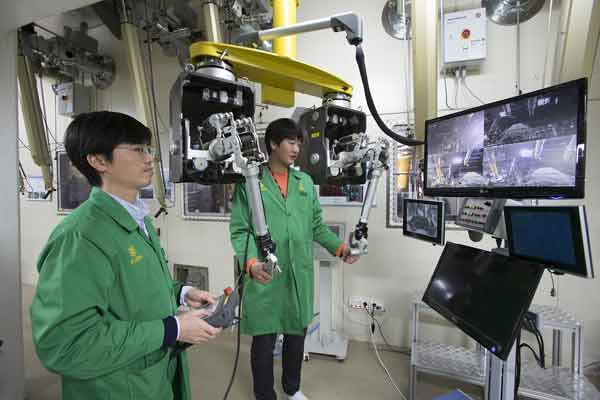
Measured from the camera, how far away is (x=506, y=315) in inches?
32.3

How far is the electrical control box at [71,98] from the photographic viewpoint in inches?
130

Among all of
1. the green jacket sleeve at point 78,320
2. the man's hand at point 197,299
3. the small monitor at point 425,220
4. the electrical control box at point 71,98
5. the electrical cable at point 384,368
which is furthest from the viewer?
the electrical control box at point 71,98

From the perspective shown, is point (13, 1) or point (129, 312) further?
point (13, 1)

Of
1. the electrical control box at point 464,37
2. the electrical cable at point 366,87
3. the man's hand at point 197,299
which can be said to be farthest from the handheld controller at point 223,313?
the electrical control box at point 464,37

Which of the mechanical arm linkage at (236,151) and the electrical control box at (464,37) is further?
the electrical control box at (464,37)

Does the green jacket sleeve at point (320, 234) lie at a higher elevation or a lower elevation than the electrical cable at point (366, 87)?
lower

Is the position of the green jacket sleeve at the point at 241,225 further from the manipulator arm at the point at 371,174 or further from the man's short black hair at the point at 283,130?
the manipulator arm at the point at 371,174

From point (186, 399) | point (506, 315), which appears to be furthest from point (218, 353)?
point (506, 315)

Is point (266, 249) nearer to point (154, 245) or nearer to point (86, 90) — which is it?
point (154, 245)

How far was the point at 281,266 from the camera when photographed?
5.13ft

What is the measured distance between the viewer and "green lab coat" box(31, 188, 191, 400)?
67 cm

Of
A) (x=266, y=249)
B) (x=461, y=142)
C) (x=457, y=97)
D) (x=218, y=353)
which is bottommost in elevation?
(x=218, y=353)

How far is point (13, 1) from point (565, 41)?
2307 mm

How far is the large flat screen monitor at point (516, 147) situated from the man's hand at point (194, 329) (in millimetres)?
1004
